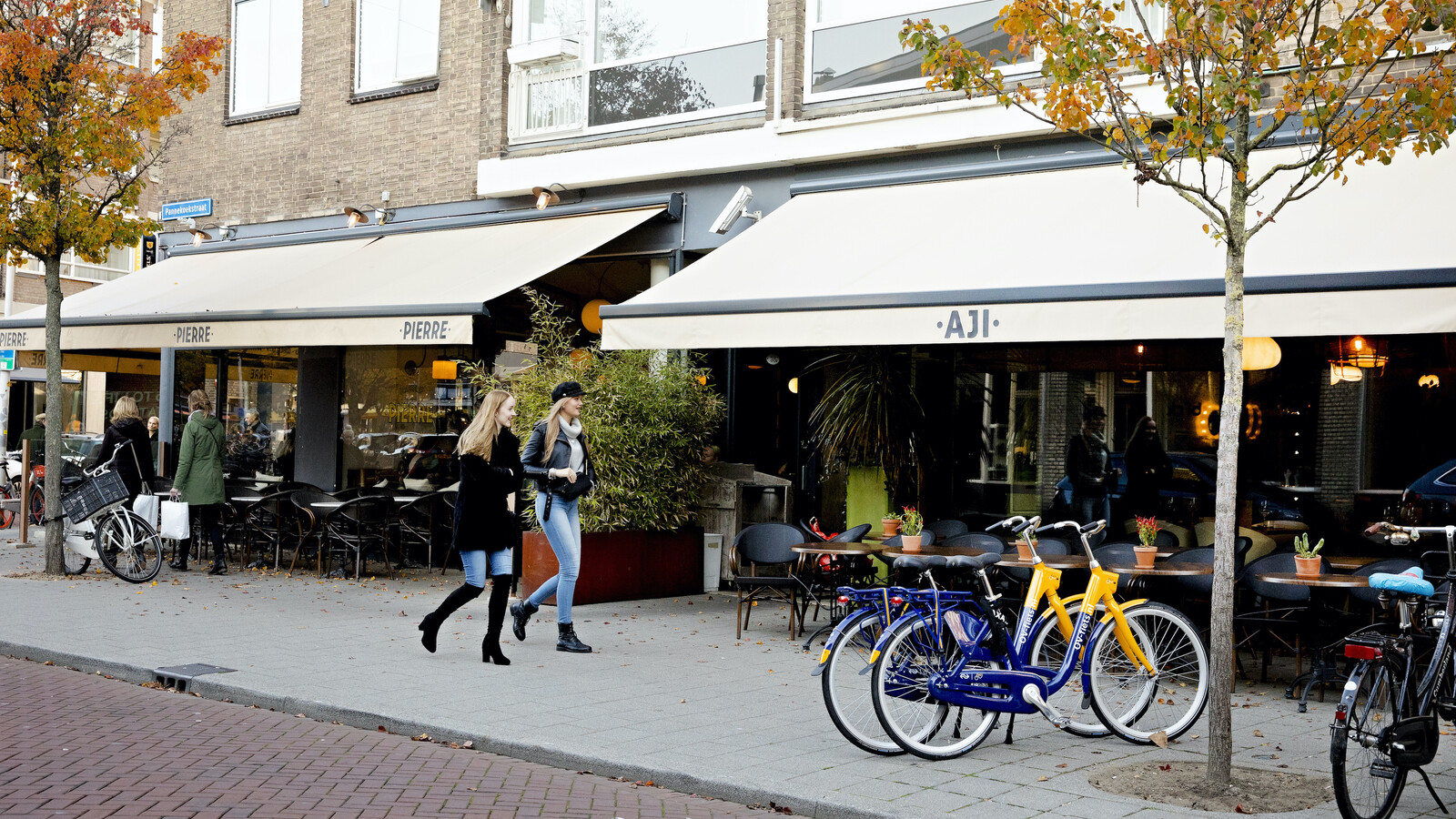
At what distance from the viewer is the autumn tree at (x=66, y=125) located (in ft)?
38.2

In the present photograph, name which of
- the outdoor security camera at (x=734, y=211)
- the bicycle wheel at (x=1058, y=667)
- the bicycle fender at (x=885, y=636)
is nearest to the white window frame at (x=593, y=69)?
the outdoor security camera at (x=734, y=211)

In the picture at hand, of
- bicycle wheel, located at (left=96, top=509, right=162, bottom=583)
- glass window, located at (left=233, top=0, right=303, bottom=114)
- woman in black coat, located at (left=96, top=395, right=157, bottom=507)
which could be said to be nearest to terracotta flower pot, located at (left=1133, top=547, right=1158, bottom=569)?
bicycle wheel, located at (left=96, top=509, right=162, bottom=583)

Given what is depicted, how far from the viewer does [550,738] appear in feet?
20.1

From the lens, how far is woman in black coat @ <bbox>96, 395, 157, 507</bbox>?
13.3 m

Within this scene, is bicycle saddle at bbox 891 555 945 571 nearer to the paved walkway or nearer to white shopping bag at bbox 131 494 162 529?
the paved walkway

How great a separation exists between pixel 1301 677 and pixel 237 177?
13.5 m

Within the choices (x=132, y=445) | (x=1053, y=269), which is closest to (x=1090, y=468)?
(x=1053, y=269)

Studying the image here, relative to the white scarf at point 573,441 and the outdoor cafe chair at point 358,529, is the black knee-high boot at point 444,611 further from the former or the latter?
the outdoor cafe chair at point 358,529

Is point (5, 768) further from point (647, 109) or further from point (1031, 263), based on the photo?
point (647, 109)

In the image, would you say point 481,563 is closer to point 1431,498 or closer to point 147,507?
point 147,507

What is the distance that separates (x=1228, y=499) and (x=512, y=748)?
3333 mm

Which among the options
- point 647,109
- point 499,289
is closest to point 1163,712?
point 499,289

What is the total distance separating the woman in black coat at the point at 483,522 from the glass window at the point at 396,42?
23.7ft

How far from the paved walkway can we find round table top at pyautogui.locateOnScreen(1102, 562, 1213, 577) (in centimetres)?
76
